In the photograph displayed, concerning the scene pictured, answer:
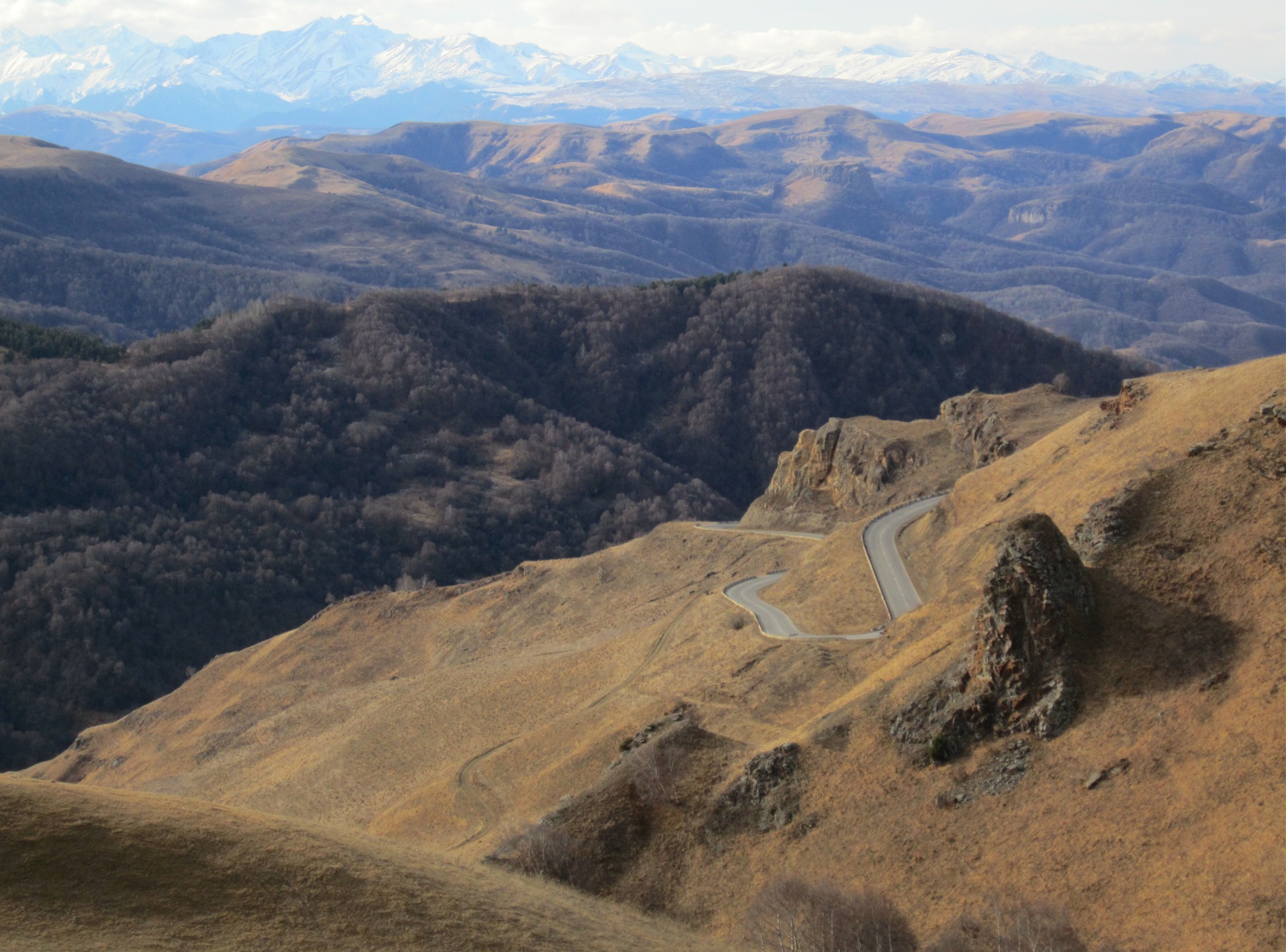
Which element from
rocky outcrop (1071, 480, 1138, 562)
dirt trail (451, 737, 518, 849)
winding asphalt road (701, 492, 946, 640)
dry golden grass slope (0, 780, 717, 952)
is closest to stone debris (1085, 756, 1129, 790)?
rocky outcrop (1071, 480, 1138, 562)

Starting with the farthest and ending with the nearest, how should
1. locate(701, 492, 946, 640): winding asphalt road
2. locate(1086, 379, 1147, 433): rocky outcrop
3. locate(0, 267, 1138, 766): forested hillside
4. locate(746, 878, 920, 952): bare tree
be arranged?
locate(0, 267, 1138, 766): forested hillside < locate(1086, 379, 1147, 433): rocky outcrop < locate(701, 492, 946, 640): winding asphalt road < locate(746, 878, 920, 952): bare tree

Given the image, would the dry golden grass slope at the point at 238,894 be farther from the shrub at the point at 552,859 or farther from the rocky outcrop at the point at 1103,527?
the rocky outcrop at the point at 1103,527

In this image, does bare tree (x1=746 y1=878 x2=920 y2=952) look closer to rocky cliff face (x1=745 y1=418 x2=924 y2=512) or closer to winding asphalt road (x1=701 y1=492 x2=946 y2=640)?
winding asphalt road (x1=701 y1=492 x2=946 y2=640)

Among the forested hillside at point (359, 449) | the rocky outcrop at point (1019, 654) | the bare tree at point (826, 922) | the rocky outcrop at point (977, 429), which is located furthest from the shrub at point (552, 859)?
the forested hillside at point (359, 449)

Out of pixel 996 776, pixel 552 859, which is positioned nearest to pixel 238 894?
pixel 552 859

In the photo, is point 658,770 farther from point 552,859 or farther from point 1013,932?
point 1013,932

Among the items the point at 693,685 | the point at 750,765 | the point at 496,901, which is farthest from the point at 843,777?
the point at 693,685
